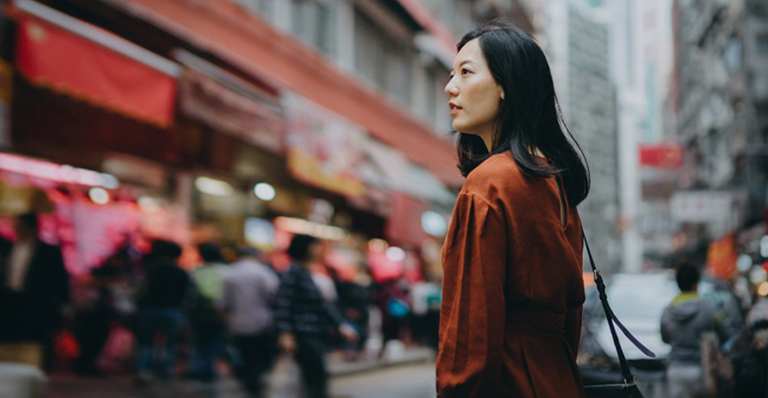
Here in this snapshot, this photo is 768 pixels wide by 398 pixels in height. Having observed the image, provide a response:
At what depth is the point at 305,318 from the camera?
8141 mm

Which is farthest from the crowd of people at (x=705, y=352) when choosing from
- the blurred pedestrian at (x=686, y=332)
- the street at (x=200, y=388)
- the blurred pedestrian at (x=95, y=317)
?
the blurred pedestrian at (x=95, y=317)

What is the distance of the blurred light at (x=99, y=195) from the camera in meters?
14.7

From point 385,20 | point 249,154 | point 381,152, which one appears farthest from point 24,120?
point 385,20

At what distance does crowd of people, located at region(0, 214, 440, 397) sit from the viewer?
593 cm

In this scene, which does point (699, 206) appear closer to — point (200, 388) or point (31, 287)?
point (200, 388)

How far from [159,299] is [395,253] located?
653 inches

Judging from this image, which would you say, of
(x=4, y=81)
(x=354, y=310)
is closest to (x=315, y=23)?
(x=354, y=310)

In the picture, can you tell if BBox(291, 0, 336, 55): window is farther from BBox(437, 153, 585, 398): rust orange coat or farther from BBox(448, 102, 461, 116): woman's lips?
BBox(437, 153, 585, 398): rust orange coat

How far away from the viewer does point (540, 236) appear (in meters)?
2.36

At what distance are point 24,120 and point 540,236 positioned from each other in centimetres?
926

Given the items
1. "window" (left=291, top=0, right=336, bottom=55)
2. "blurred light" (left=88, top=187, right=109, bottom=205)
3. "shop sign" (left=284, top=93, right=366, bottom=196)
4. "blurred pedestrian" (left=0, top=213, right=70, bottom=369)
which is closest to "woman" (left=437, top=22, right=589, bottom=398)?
"blurred pedestrian" (left=0, top=213, right=70, bottom=369)

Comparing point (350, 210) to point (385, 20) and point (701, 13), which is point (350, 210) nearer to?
point (385, 20)

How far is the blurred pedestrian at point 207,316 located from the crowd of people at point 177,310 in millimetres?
16

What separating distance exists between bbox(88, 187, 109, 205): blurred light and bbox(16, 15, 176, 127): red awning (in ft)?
12.3
